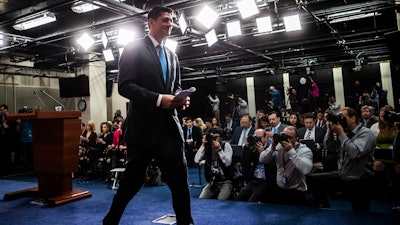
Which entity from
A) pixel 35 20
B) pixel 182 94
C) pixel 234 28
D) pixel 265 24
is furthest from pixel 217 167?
pixel 35 20

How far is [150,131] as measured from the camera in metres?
1.63

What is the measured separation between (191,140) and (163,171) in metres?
6.21

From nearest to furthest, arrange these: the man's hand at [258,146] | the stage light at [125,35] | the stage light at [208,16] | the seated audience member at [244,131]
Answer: the man's hand at [258,146] < the stage light at [208,16] < the seated audience member at [244,131] < the stage light at [125,35]

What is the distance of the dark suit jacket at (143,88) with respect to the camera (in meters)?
1.61

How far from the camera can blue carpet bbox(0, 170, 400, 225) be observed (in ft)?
7.20

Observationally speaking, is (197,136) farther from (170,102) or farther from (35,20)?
(170,102)

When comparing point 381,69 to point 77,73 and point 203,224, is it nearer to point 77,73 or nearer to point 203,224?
point 77,73

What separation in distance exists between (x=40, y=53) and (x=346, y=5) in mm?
9017

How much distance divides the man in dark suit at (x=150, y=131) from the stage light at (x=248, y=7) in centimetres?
388

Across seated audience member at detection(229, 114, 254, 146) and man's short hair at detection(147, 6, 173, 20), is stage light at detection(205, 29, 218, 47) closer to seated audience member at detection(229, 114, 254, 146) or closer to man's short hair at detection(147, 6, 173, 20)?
seated audience member at detection(229, 114, 254, 146)

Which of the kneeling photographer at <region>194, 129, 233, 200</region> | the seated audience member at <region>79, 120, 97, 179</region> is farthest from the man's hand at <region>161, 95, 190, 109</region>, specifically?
the seated audience member at <region>79, 120, 97, 179</region>

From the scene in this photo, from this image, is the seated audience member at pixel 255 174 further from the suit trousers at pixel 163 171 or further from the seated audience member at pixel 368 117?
the seated audience member at pixel 368 117

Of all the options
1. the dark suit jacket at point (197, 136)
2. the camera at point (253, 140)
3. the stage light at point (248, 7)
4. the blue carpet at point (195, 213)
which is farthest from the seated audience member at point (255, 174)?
the dark suit jacket at point (197, 136)

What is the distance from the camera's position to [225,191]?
3705mm
